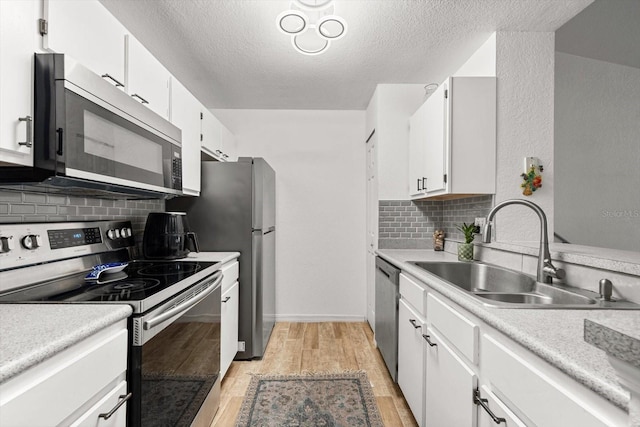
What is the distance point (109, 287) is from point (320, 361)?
1.81m

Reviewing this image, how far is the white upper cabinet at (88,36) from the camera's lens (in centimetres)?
115

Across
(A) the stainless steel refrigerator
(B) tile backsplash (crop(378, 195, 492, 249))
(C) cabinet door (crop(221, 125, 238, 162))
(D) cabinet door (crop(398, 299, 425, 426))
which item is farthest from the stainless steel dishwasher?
(C) cabinet door (crop(221, 125, 238, 162))

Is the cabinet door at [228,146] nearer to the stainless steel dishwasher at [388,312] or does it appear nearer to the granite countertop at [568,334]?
the stainless steel dishwasher at [388,312]

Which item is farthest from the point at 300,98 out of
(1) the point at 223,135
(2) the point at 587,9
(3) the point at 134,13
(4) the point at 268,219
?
(2) the point at 587,9

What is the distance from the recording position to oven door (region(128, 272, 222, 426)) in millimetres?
1107

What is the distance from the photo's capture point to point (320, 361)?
8.70ft

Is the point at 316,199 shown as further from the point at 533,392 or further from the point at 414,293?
the point at 533,392

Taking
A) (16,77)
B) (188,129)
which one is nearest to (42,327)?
(16,77)

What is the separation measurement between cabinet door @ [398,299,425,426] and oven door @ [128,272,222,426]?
3.62 feet

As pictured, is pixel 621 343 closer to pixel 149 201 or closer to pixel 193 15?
pixel 193 15

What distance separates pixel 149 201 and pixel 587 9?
321 centimetres

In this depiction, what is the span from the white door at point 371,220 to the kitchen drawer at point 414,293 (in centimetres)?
112

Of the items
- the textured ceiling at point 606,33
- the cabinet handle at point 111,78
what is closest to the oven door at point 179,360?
the cabinet handle at point 111,78

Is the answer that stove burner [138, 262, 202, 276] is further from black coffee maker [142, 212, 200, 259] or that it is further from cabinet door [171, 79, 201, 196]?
cabinet door [171, 79, 201, 196]
